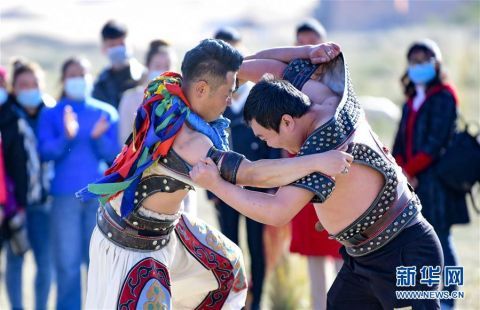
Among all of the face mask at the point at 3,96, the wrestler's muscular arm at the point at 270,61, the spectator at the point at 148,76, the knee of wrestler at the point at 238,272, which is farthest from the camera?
the face mask at the point at 3,96

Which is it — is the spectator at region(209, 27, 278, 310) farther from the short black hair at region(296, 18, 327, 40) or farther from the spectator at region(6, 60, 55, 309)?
the spectator at region(6, 60, 55, 309)

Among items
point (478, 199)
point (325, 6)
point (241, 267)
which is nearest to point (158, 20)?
point (325, 6)

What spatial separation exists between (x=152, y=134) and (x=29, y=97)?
3.42m

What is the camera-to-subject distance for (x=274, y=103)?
4828mm

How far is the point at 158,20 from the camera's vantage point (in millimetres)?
48062

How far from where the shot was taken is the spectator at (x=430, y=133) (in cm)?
757

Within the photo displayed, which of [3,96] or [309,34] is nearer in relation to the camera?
[309,34]

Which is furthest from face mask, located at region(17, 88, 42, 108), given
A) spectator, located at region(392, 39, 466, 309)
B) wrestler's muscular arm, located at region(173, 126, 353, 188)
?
wrestler's muscular arm, located at region(173, 126, 353, 188)

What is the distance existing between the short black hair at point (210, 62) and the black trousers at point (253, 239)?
290 cm

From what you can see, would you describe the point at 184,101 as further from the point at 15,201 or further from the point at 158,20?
the point at 158,20

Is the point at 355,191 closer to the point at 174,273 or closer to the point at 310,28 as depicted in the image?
the point at 174,273

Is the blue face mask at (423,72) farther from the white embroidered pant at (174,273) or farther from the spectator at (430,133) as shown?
the white embroidered pant at (174,273)

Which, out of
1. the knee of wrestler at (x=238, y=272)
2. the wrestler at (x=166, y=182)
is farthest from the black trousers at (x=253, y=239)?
the wrestler at (x=166, y=182)

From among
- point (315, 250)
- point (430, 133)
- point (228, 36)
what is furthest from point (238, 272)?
point (228, 36)
